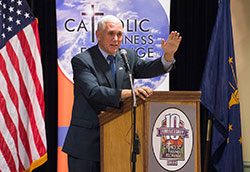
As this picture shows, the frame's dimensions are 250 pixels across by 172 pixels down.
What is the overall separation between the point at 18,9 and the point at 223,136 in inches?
105

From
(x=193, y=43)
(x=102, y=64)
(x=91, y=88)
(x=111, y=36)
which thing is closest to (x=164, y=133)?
(x=91, y=88)

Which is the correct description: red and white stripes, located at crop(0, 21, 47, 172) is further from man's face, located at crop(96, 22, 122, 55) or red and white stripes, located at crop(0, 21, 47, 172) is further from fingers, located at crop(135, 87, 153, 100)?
fingers, located at crop(135, 87, 153, 100)

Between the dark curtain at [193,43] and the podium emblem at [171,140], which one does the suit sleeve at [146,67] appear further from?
the dark curtain at [193,43]

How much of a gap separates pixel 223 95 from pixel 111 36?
2.08 meters

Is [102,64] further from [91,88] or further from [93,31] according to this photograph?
[93,31]

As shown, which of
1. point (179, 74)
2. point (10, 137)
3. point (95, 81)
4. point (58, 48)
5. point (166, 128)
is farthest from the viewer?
point (179, 74)

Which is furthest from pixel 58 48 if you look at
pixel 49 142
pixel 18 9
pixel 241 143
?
pixel 241 143

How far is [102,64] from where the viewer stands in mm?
2609

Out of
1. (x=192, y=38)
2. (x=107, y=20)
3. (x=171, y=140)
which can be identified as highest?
(x=192, y=38)

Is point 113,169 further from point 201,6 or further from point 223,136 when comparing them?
point 201,6

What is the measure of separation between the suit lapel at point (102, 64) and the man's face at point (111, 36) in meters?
0.07

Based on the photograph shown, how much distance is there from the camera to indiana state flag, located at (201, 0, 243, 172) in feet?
13.9

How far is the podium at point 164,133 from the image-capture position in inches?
87.9

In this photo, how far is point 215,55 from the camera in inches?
170
